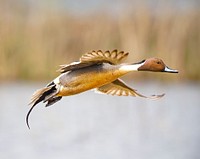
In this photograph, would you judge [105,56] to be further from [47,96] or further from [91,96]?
[91,96]

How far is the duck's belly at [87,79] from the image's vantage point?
1.66ft

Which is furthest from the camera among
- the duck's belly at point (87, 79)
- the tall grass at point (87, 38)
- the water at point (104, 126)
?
the tall grass at point (87, 38)

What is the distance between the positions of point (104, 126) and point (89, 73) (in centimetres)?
253

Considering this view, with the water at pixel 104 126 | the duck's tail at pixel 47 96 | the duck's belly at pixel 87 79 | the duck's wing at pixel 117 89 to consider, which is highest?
the duck's belly at pixel 87 79

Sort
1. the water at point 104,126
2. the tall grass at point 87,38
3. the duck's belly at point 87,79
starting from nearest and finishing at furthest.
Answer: the duck's belly at point 87,79 < the water at point 104,126 < the tall grass at point 87,38

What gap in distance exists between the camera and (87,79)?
0.51m

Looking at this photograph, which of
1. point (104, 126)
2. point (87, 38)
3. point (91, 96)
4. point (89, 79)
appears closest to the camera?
point (89, 79)

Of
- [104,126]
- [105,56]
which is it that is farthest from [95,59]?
[104,126]

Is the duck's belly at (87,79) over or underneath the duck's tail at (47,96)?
over

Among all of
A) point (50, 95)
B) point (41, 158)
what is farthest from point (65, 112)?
point (50, 95)

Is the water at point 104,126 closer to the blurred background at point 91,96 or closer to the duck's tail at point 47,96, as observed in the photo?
the blurred background at point 91,96

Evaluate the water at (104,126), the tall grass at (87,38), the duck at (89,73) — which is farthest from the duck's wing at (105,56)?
the tall grass at (87,38)
